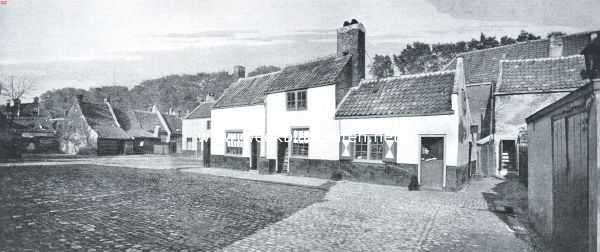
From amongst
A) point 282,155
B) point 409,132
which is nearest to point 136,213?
point 409,132

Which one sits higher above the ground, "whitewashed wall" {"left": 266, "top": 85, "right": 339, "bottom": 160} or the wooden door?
"whitewashed wall" {"left": 266, "top": 85, "right": 339, "bottom": 160}

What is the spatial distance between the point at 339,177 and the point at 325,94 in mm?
4391

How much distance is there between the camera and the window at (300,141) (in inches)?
691

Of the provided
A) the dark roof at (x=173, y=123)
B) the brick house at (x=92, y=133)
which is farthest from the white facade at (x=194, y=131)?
the dark roof at (x=173, y=123)

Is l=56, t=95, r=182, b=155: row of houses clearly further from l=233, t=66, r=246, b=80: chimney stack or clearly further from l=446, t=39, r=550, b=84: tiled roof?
l=446, t=39, r=550, b=84: tiled roof

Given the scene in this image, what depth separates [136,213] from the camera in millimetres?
8219

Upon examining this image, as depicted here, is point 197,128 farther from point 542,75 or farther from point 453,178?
point 542,75

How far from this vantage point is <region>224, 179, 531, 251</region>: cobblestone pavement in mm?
6113

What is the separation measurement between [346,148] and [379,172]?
2016mm

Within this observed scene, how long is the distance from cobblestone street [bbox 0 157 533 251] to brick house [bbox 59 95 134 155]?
29.3 m

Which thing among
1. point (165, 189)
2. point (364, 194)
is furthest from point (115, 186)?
point (364, 194)

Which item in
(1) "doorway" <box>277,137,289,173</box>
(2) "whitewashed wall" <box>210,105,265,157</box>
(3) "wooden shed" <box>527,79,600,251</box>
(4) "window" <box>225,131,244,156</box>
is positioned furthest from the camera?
(4) "window" <box>225,131,244,156</box>

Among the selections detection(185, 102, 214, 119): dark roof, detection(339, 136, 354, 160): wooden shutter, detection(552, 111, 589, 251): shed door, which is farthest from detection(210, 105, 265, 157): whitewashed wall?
detection(185, 102, 214, 119): dark roof

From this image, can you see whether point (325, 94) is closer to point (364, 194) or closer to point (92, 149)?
point (364, 194)
